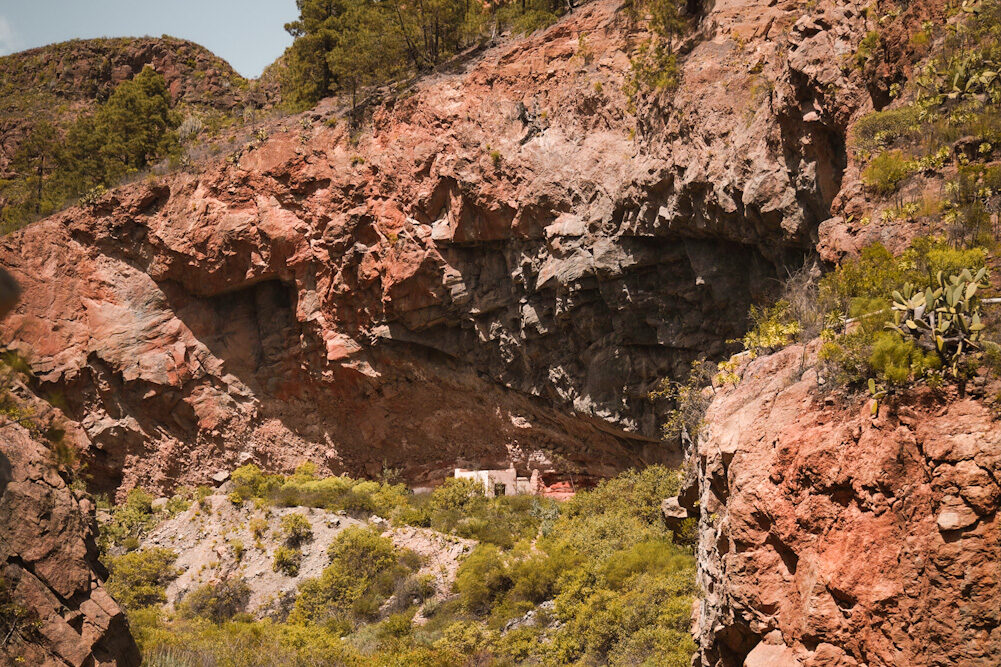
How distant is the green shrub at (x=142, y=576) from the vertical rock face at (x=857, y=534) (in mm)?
15354

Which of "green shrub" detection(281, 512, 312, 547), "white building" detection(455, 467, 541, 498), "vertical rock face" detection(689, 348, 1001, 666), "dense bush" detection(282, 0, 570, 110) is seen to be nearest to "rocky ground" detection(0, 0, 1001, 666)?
"vertical rock face" detection(689, 348, 1001, 666)

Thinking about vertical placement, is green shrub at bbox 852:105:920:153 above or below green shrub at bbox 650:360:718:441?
above

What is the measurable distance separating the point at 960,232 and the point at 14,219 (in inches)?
1127

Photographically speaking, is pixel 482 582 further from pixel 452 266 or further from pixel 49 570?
pixel 49 570

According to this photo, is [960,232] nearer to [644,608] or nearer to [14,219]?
[644,608]

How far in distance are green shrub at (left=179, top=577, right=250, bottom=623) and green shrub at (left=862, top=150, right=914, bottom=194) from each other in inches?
618

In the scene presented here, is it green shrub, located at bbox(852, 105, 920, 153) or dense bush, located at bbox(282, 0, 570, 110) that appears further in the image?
dense bush, located at bbox(282, 0, 570, 110)

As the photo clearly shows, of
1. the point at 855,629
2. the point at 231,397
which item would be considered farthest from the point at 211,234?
the point at 855,629

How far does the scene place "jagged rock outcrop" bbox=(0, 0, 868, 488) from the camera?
1719 cm

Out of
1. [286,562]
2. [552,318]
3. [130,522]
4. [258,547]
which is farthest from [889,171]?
[130,522]

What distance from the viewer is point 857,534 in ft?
20.8

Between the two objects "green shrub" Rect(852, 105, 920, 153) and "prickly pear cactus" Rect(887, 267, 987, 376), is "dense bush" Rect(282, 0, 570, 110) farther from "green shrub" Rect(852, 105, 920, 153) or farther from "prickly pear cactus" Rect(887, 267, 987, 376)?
"prickly pear cactus" Rect(887, 267, 987, 376)

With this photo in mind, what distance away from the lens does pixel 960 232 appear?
772cm

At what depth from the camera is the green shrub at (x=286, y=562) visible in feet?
64.2
